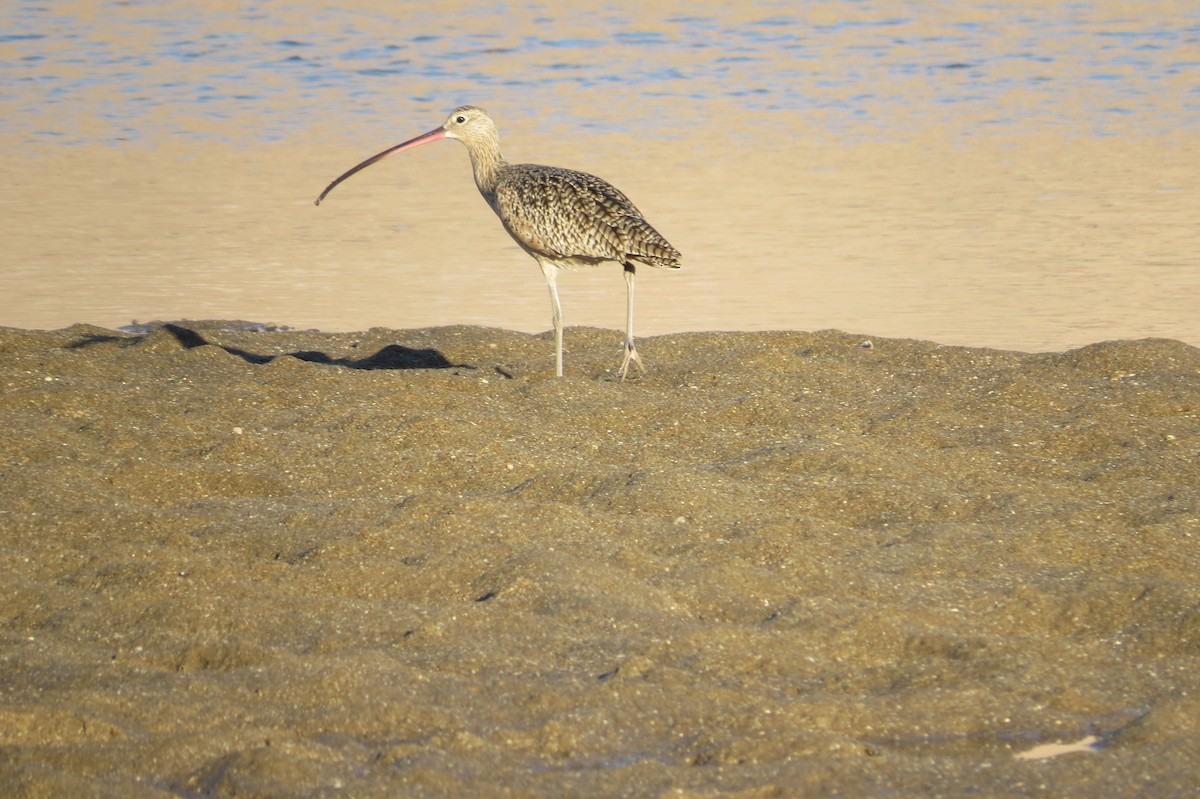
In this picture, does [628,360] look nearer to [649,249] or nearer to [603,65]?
[649,249]

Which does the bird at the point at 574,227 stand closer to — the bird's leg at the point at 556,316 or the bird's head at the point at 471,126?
the bird's leg at the point at 556,316

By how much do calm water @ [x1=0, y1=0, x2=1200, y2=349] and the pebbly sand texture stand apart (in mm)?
3317

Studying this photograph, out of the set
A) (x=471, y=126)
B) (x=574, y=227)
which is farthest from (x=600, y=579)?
(x=471, y=126)

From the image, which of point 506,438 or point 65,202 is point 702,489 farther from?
point 65,202

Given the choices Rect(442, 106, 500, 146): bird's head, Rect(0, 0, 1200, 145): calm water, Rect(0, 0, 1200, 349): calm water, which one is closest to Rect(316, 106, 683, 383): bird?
Rect(442, 106, 500, 146): bird's head

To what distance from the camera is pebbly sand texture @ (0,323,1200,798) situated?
465cm

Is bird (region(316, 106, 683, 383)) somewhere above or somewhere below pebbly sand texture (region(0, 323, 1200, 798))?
above

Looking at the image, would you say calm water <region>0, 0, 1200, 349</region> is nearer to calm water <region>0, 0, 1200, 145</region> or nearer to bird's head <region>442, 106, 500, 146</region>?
calm water <region>0, 0, 1200, 145</region>

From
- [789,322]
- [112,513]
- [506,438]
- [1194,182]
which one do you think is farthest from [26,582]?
[1194,182]

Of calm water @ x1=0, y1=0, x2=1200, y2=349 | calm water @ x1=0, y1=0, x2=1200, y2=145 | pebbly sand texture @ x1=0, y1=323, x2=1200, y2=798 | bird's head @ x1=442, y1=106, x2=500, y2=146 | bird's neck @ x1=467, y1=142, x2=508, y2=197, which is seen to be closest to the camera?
pebbly sand texture @ x1=0, y1=323, x2=1200, y2=798

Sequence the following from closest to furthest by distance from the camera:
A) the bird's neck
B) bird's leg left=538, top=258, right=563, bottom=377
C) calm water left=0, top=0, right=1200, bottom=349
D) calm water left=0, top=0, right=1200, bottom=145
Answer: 1. bird's leg left=538, top=258, right=563, bottom=377
2. the bird's neck
3. calm water left=0, top=0, right=1200, bottom=349
4. calm water left=0, top=0, right=1200, bottom=145

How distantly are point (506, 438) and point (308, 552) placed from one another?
1.79m

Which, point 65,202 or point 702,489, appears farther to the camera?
point 65,202

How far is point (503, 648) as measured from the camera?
5.38 meters
